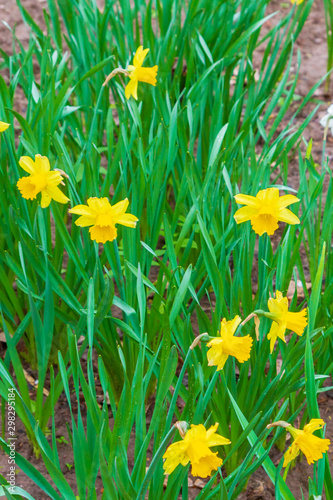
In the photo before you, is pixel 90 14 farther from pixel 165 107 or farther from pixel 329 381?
pixel 329 381

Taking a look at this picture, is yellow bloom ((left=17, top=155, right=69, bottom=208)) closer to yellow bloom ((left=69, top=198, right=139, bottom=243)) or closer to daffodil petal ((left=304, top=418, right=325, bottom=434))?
yellow bloom ((left=69, top=198, right=139, bottom=243))

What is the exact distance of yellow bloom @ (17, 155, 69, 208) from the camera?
4.22ft

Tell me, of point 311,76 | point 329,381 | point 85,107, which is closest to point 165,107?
point 85,107

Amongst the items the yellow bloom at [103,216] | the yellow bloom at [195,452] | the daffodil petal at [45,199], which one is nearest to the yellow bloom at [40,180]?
the daffodil petal at [45,199]

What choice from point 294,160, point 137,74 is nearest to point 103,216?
point 137,74

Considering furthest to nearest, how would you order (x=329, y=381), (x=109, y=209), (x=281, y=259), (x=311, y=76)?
(x=311, y=76)
(x=329, y=381)
(x=281, y=259)
(x=109, y=209)

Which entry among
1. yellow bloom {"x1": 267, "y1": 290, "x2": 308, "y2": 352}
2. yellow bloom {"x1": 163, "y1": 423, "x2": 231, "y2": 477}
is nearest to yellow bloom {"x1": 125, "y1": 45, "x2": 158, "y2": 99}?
yellow bloom {"x1": 267, "y1": 290, "x2": 308, "y2": 352}

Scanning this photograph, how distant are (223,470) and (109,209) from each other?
78cm

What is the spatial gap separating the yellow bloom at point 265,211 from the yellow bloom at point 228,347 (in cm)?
28

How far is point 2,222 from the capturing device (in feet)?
5.04

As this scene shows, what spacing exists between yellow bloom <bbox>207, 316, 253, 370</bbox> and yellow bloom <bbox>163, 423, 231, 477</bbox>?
0.14 meters

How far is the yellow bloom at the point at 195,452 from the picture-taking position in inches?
36.6

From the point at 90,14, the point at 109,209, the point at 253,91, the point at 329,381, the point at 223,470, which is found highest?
the point at 90,14

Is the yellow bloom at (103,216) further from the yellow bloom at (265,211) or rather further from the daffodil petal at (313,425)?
the daffodil petal at (313,425)
